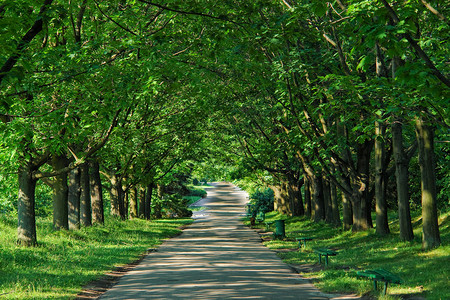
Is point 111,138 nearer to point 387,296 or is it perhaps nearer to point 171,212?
point 387,296

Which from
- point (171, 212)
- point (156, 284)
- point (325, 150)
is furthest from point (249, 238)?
point (171, 212)

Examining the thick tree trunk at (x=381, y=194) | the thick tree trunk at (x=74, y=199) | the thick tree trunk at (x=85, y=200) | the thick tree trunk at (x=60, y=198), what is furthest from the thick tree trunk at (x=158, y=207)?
the thick tree trunk at (x=381, y=194)

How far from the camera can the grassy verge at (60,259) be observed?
983 centimetres

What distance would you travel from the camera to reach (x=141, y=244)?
65.3ft

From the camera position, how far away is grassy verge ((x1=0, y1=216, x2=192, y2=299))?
387 inches

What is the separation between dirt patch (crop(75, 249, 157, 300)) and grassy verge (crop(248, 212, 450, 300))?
448 centimetres

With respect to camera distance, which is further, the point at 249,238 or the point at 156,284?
the point at 249,238

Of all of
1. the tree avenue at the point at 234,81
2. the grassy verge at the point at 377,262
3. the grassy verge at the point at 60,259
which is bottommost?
the grassy verge at the point at 377,262

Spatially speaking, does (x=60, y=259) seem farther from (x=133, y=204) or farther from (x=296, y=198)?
(x=296, y=198)

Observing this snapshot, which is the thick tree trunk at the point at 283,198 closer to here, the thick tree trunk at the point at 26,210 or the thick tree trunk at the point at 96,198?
the thick tree trunk at the point at 96,198

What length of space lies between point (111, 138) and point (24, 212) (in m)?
4.93

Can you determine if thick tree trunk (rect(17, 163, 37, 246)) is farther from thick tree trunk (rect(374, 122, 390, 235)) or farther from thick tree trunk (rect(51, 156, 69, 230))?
thick tree trunk (rect(374, 122, 390, 235))

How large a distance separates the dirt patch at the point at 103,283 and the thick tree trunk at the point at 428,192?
26.3 feet

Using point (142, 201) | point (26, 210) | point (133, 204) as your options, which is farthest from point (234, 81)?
point (142, 201)
